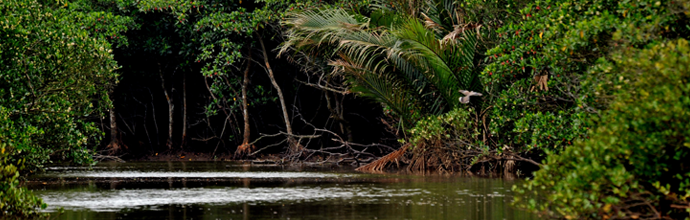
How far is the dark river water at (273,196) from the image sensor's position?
9320 mm

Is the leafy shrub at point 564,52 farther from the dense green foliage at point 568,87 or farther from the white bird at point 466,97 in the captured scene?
the white bird at point 466,97

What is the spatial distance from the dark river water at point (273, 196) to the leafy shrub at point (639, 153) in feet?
7.18

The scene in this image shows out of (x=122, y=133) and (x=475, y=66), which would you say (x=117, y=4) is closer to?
(x=122, y=133)

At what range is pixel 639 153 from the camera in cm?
653

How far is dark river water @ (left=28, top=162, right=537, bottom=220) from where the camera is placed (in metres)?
9.32

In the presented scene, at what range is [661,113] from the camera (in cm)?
622

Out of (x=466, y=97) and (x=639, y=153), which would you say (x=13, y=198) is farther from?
(x=466, y=97)

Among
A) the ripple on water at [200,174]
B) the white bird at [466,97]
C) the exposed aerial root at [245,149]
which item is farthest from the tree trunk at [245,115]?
the white bird at [466,97]

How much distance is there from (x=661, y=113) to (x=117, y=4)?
19169 millimetres

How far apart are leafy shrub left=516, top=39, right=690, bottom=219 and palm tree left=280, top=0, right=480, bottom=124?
30.7ft

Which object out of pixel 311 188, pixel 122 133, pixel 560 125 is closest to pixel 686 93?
pixel 560 125

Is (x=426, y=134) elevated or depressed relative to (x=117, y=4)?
depressed

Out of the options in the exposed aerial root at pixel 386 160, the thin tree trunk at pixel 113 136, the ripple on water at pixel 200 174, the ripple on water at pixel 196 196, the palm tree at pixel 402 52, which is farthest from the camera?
the thin tree trunk at pixel 113 136

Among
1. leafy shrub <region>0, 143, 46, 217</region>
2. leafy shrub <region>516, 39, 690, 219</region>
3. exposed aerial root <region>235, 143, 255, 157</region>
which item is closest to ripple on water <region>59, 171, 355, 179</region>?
exposed aerial root <region>235, 143, 255, 157</region>
